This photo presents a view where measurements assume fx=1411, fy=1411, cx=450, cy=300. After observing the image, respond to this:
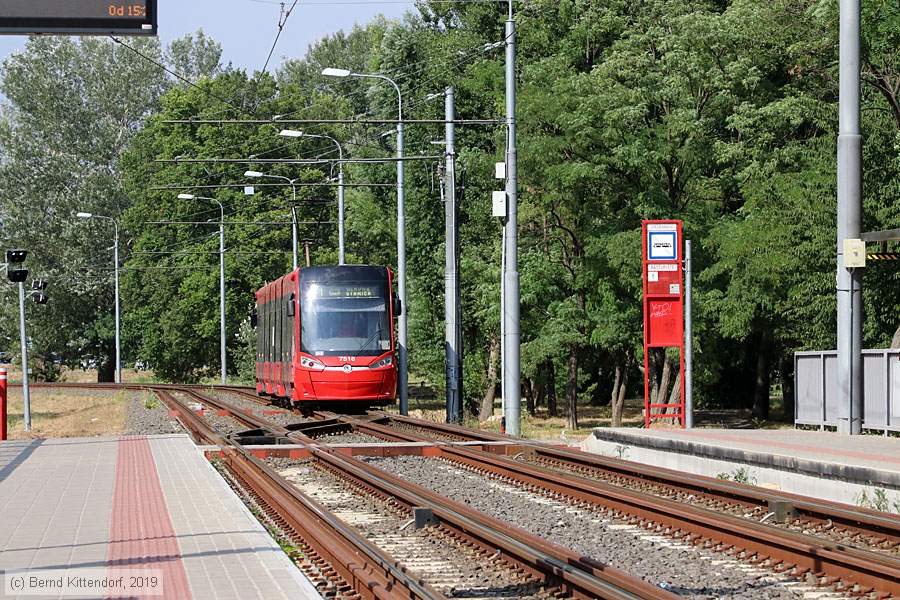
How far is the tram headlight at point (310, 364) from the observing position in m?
31.2

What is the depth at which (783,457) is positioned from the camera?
16.3 m

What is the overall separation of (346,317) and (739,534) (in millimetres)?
20547

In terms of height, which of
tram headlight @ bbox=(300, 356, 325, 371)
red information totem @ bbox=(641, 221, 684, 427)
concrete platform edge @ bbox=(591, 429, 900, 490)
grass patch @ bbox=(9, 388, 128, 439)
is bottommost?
grass patch @ bbox=(9, 388, 128, 439)

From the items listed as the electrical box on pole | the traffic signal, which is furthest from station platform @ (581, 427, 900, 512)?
the traffic signal

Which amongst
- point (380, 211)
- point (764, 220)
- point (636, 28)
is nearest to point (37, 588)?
point (764, 220)

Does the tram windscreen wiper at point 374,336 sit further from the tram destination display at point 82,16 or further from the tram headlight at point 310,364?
the tram destination display at point 82,16

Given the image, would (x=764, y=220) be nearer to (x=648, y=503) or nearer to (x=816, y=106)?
(x=816, y=106)

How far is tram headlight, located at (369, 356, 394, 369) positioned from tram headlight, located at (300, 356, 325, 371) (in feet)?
3.63

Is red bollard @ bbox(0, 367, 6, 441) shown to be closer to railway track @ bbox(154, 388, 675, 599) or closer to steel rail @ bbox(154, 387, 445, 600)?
steel rail @ bbox(154, 387, 445, 600)

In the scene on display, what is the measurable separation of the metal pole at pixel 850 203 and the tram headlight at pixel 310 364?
42.4ft

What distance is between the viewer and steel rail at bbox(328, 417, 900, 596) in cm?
980

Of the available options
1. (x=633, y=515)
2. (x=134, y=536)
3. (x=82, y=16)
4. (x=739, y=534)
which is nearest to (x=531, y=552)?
(x=739, y=534)

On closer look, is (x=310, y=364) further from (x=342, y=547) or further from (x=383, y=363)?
(x=342, y=547)

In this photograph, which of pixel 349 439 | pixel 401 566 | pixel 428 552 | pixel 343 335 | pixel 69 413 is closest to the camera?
pixel 401 566
